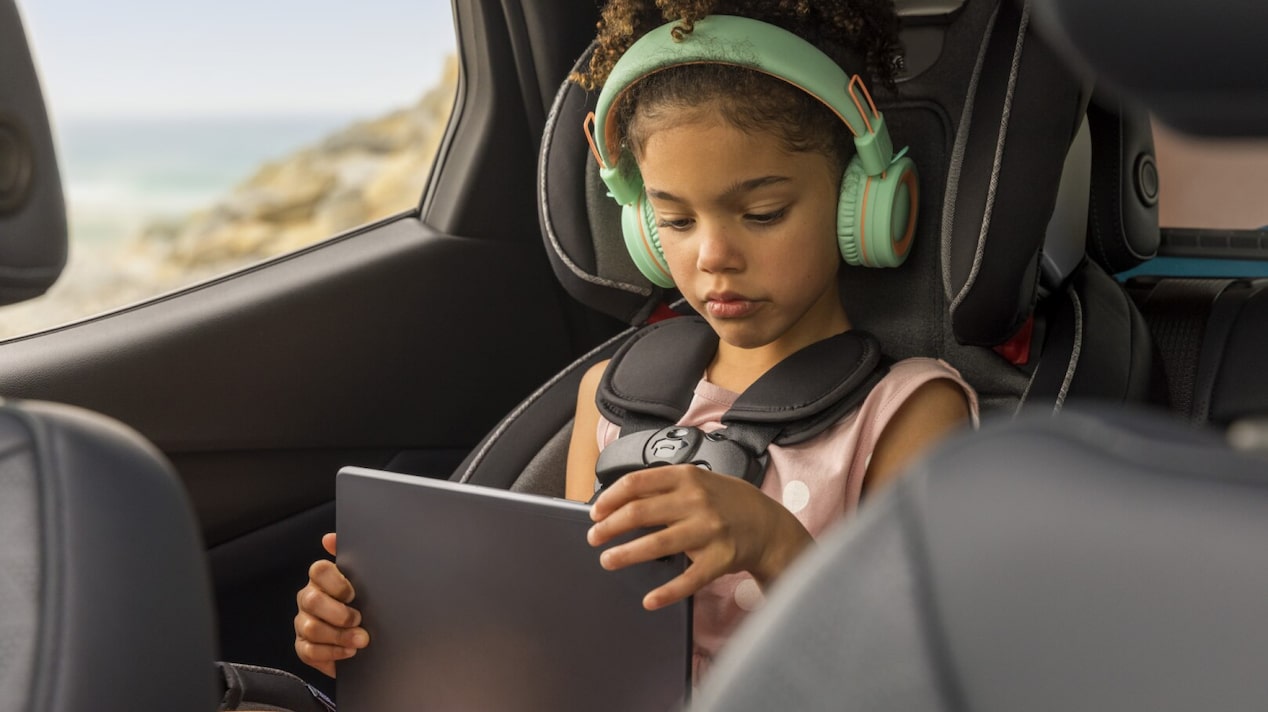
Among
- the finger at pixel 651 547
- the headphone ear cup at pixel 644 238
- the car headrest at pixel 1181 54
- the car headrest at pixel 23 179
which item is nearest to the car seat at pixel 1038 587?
the car headrest at pixel 1181 54

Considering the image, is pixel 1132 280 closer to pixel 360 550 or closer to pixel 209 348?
pixel 360 550

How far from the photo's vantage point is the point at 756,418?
1.47 m

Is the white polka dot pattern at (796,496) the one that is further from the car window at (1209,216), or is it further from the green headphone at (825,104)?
the car window at (1209,216)

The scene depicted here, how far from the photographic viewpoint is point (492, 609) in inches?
46.1

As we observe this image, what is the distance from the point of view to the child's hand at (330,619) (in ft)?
4.25

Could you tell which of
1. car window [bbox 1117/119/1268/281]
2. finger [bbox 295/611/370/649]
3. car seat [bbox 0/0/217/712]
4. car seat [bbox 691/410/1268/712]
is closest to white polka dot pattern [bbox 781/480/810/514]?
finger [bbox 295/611/370/649]

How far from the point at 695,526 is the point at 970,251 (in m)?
0.46

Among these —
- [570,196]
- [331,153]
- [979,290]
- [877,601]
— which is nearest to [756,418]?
[979,290]

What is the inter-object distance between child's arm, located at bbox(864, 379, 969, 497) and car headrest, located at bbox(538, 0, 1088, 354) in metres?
0.07

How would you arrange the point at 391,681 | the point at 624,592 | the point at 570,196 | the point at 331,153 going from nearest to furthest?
the point at 624,592
the point at 391,681
the point at 570,196
the point at 331,153

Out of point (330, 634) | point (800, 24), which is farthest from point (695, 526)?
point (800, 24)

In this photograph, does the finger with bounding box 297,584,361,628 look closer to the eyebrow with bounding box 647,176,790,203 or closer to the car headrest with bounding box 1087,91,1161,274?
the eyebrow with bounding box 647,176,790,203

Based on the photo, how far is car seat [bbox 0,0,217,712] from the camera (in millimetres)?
832

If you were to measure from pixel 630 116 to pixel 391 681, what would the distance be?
0.66 meters
